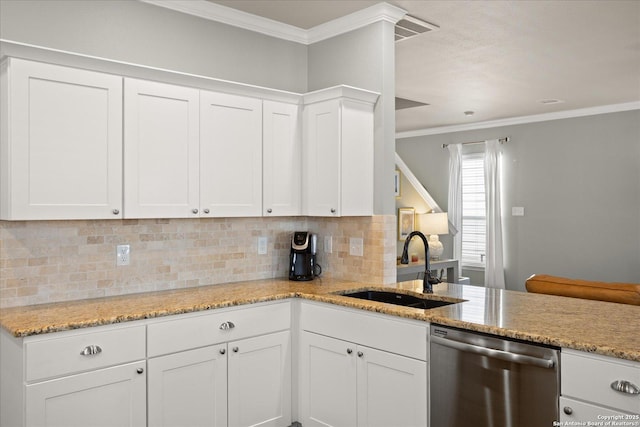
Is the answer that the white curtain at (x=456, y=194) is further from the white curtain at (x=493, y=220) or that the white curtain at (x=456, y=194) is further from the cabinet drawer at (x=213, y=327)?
the cabinet drawer at (x=213, y=327)

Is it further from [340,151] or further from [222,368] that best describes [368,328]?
[340,151]

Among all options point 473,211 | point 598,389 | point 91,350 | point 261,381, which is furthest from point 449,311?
point 473,211

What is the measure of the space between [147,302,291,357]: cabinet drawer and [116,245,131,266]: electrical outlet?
2.09 ft

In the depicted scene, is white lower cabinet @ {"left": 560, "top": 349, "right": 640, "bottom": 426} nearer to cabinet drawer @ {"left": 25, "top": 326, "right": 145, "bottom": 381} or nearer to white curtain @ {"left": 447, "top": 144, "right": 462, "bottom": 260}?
cabinet drawer @ {"left": 25, "top": 326, "right": 145, "bottom": 381}

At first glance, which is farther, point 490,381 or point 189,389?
point 189,389

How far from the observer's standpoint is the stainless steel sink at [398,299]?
10.2 feet

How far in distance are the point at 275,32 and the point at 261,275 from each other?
174cm

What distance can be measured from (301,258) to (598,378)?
82.9 inches

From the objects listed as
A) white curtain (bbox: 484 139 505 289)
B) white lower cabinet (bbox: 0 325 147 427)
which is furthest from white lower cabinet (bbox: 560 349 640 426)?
white curtain (bbox: 484 139 505 289)

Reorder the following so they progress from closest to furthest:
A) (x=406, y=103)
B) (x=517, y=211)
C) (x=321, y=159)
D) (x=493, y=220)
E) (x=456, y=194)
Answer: (x=321, y=159)
(x=406, y=103)
(x=517, y=211)
(x=493, y=220)
(x=456, y=194)

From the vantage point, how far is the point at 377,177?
3553 millimetres

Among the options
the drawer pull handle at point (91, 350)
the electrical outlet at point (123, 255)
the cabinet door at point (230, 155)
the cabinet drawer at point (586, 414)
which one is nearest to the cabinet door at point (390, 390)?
the cabinet drawer at point (586, 414)

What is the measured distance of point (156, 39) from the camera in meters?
3.22

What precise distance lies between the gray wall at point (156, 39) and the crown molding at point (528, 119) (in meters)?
4.69
